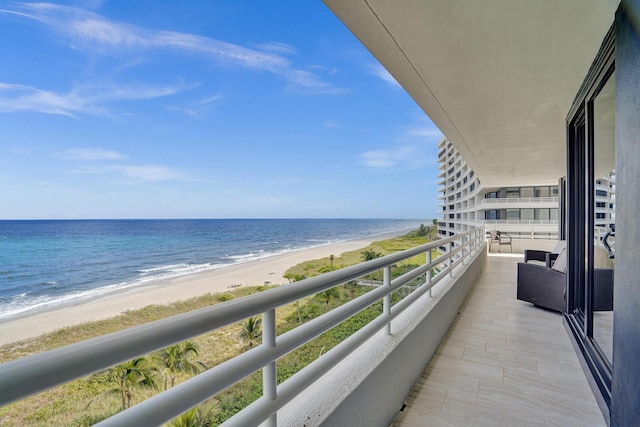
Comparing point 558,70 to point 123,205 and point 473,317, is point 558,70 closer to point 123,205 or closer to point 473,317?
point 473,317

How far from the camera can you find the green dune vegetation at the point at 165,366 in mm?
2895

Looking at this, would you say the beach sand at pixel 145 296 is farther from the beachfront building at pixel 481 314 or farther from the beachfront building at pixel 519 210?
the beachfront building at pixel 481 314

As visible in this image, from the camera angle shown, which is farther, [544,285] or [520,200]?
[520,200]

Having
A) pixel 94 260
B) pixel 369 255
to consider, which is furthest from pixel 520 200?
pixel 94 260

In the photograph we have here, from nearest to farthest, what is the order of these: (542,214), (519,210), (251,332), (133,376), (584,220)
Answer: (584,220), (133,376), (251,332), (542,214), (519,210)

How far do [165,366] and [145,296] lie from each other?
13.0 m

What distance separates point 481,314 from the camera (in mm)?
3922

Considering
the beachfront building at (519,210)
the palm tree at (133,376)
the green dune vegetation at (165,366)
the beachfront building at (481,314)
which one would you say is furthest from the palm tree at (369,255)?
the beachfront building at (481,314)

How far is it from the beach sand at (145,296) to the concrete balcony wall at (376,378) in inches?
591

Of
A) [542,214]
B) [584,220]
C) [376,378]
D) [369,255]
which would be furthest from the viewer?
[369,255]

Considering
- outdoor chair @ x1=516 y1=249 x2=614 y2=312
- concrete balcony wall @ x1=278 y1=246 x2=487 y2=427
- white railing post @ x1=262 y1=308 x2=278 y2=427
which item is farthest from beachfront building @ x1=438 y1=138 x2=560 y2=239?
white railing post @ x1=262 y1=308 x2=278 y2=427

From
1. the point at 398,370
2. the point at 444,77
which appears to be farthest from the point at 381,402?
the point at 444,77

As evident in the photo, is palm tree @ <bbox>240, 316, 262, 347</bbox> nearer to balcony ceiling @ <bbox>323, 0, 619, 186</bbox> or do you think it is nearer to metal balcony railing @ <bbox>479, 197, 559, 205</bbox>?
balcony ceiling @ <bbox>323, 0, 619, 186</bbox>

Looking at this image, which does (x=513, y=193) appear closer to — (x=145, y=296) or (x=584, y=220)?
(x=584, y=220)
